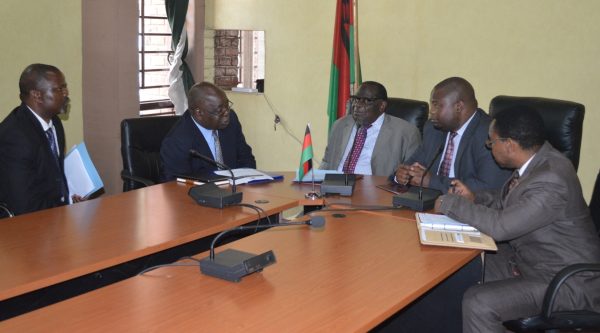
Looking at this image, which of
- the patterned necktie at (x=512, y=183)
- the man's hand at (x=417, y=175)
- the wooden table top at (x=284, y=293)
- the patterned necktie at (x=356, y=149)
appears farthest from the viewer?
the patterned necktie at (x=356, y=149)

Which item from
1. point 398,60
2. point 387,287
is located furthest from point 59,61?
point 387,287

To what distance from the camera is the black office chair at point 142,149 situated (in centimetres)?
417

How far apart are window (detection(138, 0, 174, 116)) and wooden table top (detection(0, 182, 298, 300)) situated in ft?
9.63

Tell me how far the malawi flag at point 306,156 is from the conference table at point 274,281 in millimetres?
374

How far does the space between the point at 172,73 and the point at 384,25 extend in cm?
210

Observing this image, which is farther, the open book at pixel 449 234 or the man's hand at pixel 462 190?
the man's hand at pixel 462 190

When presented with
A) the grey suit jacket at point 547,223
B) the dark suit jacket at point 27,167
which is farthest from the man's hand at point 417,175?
the dark suit jacket at point 27,167

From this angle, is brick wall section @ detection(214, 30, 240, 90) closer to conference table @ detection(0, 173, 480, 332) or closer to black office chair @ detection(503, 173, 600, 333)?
conference table @ detection(0, 173, 480, 332)

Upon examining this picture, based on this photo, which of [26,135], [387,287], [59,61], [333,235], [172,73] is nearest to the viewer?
[387,287]

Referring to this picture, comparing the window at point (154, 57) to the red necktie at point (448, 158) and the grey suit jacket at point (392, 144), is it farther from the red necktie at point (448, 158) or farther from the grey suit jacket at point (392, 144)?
the red necktie at point (448, 158)

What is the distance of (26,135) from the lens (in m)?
3.46

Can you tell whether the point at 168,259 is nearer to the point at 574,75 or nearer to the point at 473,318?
the point at 473,318

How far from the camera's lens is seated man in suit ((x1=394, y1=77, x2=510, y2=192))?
354 centimetres

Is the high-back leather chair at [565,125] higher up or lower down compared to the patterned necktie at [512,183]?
higher up
